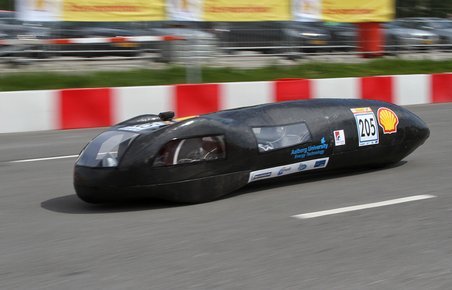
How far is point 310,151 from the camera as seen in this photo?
20.9 ft

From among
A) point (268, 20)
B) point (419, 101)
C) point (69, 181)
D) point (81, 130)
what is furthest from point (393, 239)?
point (268, 20)

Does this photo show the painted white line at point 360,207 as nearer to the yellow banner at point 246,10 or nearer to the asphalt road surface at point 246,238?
the asphalt road surface at point 246,238

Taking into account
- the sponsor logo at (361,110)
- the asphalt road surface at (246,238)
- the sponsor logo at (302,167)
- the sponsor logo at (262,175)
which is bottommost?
the asphalt road surface at (246,238)

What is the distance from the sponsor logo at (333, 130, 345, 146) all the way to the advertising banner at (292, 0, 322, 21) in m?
9.51

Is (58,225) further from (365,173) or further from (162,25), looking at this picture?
(162,25)

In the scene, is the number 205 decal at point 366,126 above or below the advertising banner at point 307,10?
below

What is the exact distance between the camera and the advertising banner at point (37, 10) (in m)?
13.0

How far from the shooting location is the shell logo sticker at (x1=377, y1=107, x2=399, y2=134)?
6859 millimetres

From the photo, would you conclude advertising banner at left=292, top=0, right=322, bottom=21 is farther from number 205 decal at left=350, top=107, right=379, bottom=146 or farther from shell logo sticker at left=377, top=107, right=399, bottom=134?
number 205 decal at left=350, top=107, right=379, bottom=146

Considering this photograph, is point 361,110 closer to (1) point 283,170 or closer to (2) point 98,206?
(1) point 283,170

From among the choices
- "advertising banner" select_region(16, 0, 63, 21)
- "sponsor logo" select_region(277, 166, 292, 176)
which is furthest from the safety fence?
"sponsor logo" select_region(277, 166, 292, 176)

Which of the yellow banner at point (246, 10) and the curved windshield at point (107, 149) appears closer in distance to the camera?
the curved windshield at point (107, 149)

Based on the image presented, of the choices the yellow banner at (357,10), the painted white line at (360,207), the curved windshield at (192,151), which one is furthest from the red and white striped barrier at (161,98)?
the painted white line at (360,207)

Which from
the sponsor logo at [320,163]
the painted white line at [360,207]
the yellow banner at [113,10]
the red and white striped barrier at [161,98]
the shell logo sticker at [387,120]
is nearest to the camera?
the painted white line at [360,207]
